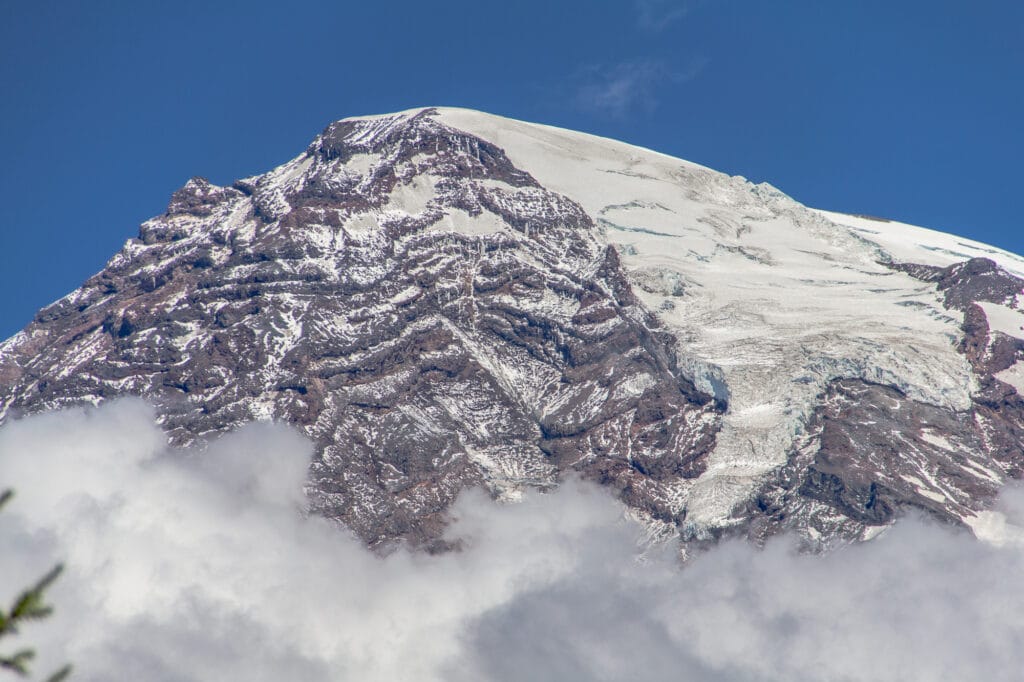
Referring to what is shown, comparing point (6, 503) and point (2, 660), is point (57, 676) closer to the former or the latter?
point (2, 660)

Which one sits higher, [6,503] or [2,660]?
[6,503]

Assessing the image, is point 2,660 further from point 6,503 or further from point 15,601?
point 6,503

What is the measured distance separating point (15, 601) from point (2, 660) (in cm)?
66

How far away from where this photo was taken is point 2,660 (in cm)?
1734

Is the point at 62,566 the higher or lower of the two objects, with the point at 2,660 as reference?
higher

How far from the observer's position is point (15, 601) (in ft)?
57.7

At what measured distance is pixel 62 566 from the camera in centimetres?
1784

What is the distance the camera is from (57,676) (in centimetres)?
1698

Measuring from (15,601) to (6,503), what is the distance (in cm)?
112

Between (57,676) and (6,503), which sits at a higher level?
(6,503)

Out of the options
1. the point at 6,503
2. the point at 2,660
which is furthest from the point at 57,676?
the point at 6,503

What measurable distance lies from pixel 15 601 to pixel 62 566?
0.63 m

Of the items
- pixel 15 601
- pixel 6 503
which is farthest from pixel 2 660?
pixel 6 503
